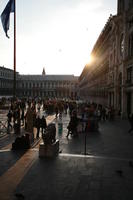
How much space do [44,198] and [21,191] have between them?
824 millimetres

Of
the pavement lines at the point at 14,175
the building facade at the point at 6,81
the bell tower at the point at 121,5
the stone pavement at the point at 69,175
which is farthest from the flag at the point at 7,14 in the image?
the building facade at the point at 6,81

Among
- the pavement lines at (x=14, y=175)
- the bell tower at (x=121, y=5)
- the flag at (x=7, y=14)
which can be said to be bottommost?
the pavement lines at (x=14, y=175)

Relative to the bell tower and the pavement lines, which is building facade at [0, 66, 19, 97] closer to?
the bell tower

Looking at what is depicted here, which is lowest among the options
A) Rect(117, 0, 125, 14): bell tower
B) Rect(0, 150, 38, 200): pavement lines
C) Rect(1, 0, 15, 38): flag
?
Rect(0, 150, 38, 200): pavement lines

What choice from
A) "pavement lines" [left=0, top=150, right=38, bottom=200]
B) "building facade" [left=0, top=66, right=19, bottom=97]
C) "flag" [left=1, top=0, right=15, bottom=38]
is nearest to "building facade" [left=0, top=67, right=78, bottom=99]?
"building facade" [left=0, top=66, right=19, bottom=97]

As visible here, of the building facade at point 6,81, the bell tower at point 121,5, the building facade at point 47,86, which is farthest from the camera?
the building facade at point 47,86

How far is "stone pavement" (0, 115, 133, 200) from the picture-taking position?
20.8 feet

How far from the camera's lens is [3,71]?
135125 mm

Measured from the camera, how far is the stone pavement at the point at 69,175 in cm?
635

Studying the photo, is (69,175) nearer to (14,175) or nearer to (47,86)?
(14,175)

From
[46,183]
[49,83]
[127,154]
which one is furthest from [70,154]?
[49,83]

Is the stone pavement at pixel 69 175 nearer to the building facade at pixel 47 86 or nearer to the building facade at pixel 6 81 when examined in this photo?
the building facade at pixel 6 81

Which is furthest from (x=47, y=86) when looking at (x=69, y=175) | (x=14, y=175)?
(x=69, y=175)

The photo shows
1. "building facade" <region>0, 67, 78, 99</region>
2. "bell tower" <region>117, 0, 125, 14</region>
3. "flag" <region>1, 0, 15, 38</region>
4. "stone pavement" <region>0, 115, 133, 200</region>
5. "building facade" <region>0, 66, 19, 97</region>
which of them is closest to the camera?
"stone pavement" <region>0, 115, 133, 200</region>
